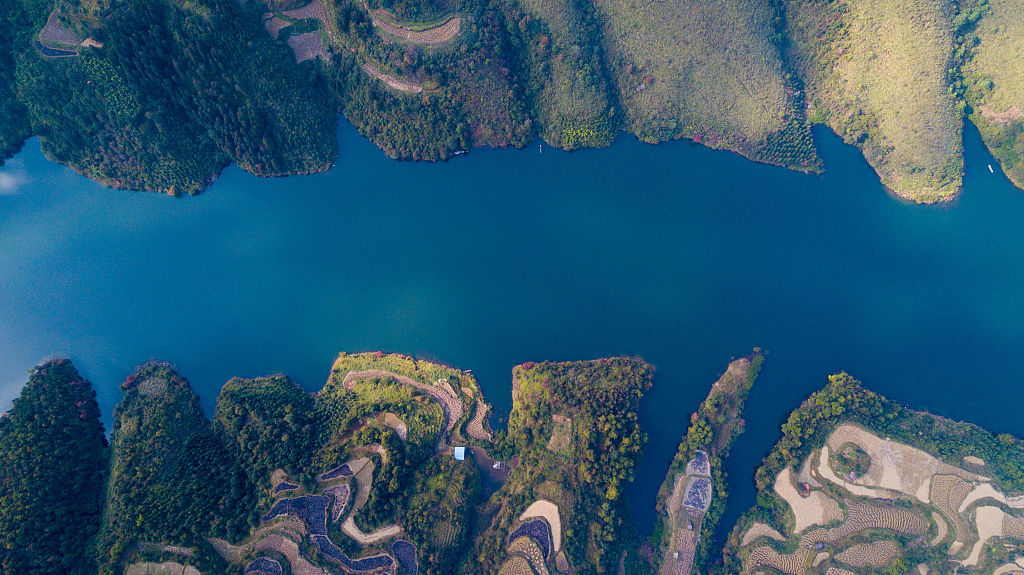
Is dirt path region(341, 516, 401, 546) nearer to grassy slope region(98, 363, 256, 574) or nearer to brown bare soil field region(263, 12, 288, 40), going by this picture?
grassy slope region(98, 363, 256, 574)

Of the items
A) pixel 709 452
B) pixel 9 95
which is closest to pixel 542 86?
pixel 709 452

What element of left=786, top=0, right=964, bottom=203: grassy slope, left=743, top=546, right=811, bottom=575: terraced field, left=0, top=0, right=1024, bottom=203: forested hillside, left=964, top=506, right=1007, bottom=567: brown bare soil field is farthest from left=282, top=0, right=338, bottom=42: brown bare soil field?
left=964, top=506, right=1007, bottom=567: brown bare soil field

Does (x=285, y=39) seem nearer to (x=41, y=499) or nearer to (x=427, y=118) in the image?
(x=427, y=118)

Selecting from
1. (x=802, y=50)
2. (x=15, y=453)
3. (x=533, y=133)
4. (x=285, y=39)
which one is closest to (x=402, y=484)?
(x=15, y=453)

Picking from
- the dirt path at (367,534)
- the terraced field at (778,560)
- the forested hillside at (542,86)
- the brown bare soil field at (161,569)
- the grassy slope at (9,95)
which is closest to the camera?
the brown bare soil field at (161,569)

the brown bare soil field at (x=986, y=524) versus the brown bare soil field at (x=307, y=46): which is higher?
the brown bare soil field at (x=986, y=524)

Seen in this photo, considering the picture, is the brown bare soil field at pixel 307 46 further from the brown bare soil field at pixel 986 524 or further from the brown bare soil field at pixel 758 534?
the brown bare soil field at pixel 986 524

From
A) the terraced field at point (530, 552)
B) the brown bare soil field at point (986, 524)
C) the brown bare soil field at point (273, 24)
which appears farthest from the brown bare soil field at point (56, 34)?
the brown bare soil field at point (986, 524)

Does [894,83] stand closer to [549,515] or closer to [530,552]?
[549,515]
